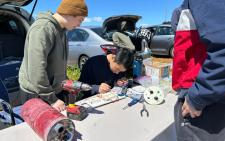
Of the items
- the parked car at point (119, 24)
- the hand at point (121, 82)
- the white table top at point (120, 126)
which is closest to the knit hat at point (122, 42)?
the hand at point (121, 82)

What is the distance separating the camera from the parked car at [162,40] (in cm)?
1084

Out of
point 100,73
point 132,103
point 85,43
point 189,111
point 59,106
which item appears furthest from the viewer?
point 85,43

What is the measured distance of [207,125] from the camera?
1.28 meters

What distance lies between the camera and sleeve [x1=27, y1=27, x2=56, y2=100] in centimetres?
189

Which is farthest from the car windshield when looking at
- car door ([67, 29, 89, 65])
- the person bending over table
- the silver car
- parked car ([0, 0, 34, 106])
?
the person bending over table

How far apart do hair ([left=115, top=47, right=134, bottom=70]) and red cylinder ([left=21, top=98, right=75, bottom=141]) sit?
108 centimetres

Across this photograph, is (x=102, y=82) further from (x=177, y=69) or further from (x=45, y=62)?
(x=177, y=69)

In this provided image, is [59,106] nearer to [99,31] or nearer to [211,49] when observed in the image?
[211,49]

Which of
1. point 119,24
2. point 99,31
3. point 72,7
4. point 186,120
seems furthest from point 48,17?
point 99,31

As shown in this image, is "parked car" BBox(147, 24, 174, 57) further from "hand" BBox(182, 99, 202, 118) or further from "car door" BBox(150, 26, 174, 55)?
"hand" BBox(182, 99, 202, 118)

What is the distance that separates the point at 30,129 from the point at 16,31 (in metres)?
3.11

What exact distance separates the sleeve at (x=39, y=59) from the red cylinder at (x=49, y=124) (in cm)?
46

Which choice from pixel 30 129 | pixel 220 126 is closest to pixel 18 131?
pixel 30 129

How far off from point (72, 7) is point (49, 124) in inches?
39.3
